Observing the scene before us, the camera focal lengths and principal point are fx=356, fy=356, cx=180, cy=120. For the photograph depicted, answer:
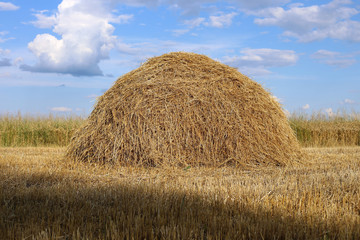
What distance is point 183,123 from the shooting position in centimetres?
784

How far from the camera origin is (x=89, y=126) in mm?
8641

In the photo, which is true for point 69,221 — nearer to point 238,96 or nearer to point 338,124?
point 238,96

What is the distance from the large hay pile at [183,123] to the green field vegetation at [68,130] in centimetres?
781

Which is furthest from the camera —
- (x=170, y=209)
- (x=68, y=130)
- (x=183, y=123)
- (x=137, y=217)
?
(x=68, y=130)

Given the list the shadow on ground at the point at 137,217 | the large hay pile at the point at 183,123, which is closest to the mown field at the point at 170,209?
the shadow on ground at the point at 137,217

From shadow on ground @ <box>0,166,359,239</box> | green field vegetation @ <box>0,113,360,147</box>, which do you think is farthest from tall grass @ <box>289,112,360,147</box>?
shadow on ground @ <box>0,166,359,239</box>

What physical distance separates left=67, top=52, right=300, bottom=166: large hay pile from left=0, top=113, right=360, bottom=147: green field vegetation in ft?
25.6

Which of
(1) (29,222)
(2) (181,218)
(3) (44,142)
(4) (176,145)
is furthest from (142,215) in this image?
(3) (44,142)

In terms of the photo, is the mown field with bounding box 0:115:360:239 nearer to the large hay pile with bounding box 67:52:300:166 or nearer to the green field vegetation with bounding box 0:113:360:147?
the large hay pile with bounding box 67:52:300:166

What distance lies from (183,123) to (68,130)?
30.8 ft

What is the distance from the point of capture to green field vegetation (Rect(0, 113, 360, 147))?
52.4 ft

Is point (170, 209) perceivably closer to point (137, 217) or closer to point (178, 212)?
point (178, 212)

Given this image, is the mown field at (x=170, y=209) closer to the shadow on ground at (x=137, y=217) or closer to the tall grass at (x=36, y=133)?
the shadow on ground at (x=137, y=217)

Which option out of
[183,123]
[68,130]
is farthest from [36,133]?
[183,123]
